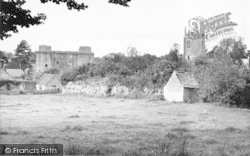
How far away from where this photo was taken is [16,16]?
13.0 m

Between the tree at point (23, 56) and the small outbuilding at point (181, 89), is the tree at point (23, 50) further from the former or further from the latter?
the small outbuilding at point (181, 89)

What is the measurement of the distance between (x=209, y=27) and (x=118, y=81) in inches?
1207

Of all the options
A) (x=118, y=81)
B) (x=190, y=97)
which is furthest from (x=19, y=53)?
(x=190, y=97)

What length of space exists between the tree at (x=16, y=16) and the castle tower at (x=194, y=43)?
7468 centimetres

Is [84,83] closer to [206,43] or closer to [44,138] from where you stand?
[206,43]

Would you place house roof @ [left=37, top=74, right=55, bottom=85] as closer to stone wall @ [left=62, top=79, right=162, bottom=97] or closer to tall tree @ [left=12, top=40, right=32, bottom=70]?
stone wall @ [left=62, top=79, right=162, bottom=97]

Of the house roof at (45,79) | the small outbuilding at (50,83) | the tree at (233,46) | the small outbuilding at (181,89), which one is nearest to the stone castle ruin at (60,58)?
the house roof at (45,79)

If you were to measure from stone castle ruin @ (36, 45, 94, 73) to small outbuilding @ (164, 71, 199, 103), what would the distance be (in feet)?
187

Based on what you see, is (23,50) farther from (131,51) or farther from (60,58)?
(131,51)

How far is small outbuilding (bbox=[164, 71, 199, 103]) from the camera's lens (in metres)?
40.6

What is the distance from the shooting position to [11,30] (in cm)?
1316

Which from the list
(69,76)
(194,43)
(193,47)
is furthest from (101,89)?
(193,47)

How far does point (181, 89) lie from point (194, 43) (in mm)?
51307

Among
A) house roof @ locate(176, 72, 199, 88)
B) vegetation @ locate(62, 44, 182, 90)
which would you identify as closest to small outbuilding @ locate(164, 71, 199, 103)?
house roof @ locate(176, 72, 199, 88)
